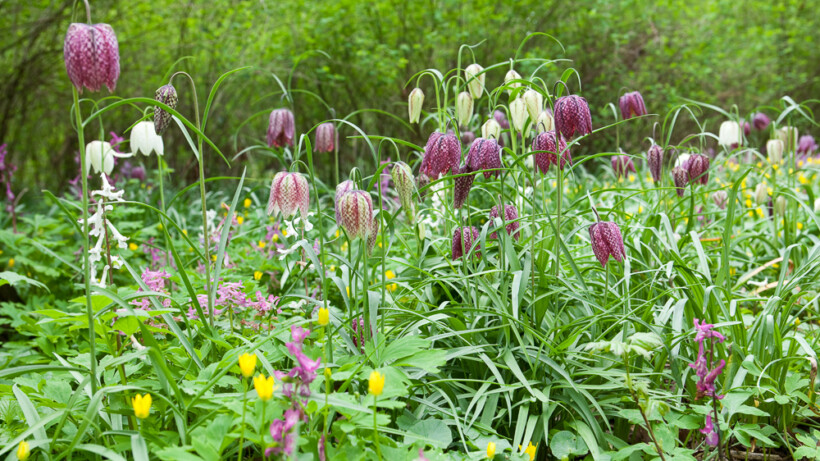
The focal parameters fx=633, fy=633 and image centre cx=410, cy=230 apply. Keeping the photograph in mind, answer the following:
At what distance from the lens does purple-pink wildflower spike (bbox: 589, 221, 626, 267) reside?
1.76 m

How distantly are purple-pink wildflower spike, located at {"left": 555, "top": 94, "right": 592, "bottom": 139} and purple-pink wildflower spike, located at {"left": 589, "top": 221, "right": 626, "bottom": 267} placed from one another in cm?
27

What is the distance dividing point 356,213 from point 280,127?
3.71ft

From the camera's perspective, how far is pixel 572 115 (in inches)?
69.4

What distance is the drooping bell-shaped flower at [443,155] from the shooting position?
1777 mm

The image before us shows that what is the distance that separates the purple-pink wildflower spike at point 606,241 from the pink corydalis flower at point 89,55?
4.13 ft

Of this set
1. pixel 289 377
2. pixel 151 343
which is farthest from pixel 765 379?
pixel 151 343

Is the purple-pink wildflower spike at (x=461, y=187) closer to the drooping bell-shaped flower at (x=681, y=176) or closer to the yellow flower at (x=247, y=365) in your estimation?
the yellow flower at (x=247, y=365)

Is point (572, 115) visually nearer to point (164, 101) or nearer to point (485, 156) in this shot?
point (485, 156)

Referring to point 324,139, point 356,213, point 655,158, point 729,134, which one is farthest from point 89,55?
point 729,134

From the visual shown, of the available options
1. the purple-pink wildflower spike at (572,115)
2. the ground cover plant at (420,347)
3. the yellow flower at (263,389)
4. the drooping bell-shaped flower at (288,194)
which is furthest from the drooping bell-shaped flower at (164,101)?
the purple-pink wildflower spike at (572,115)

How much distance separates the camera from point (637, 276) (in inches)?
92.1

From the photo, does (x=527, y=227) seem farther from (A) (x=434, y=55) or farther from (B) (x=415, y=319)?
(A) (x=434, y=55)

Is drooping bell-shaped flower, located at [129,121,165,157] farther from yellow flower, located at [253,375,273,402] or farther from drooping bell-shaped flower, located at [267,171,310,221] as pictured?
yellow flower, located at [253,375,273,402]

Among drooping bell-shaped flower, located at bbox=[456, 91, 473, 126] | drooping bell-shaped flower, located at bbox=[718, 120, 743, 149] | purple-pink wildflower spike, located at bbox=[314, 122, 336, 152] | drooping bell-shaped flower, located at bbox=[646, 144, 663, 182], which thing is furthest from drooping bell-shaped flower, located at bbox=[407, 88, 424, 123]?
drooping bell-shaped flower, located at bbox=[718, 120, 743, 149]
